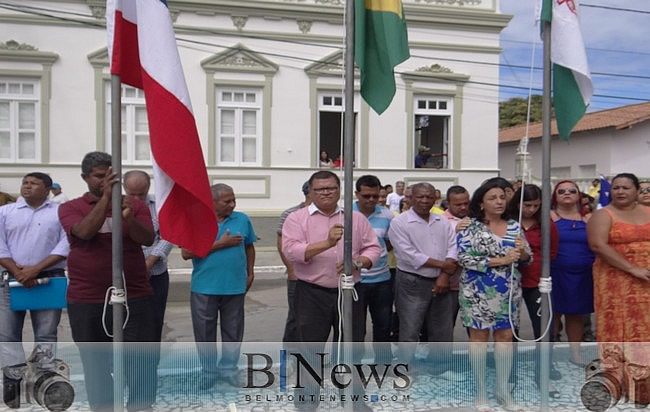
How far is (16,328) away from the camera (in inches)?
187

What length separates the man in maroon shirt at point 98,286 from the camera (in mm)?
3828

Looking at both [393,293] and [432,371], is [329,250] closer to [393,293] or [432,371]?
[432,371]

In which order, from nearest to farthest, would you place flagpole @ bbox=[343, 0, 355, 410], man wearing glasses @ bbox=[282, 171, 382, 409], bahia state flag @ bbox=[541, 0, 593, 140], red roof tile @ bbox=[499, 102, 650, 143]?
flagpole @ bbox=[343, 0, 355, 410]
bahia state flag @ bbox=[541, 0, 593, 140]
man wearing glasses @ bbox=[282, 171, 382, 409]
red roof tile @ bbox=[499, 102, 650, 143]

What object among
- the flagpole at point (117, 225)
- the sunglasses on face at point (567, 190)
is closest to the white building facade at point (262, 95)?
the sunglasses on face at point (567, 190)

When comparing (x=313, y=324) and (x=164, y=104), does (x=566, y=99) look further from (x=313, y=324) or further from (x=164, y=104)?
(x=164, y=104)

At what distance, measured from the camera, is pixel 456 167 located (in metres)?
16.1

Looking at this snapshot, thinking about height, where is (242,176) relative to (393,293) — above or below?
above

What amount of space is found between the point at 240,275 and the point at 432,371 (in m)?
1.73

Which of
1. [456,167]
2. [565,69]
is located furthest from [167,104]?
[456,167]

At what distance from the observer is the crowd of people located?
12.8ft

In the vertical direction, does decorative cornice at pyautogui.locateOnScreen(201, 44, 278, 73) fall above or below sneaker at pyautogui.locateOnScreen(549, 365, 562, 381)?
above

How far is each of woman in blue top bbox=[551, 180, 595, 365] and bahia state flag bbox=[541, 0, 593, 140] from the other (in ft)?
5.33

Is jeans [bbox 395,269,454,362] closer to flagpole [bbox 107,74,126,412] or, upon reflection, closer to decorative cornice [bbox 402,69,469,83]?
flagpole [bbox 107,74,126,412]

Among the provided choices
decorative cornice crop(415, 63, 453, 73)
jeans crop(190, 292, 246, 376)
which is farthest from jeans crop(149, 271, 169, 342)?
decorative cornice crop(415, 63, 453, 73)
